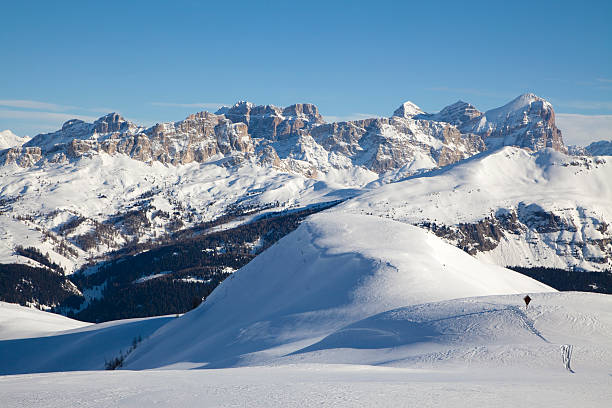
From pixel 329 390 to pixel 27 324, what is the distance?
4374 inches

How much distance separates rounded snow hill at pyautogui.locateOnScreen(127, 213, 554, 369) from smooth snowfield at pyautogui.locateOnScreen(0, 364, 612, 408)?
14.9m

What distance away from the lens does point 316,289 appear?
61906mm

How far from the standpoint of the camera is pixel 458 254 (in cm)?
7756

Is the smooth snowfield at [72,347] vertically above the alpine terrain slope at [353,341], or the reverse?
the alpine terrain slope at [353,341]

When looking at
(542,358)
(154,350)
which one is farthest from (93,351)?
(542,358)

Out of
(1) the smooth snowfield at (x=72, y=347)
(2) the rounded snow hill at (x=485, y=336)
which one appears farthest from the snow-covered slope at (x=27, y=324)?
(2) the rounded snow hill at (x=485, y=336)

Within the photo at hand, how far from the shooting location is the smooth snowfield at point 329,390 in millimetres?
18672

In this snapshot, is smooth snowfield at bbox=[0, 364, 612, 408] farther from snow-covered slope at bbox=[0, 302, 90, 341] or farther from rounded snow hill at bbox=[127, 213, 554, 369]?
snow-covered slope at bbox=[0, 302, 90, 341]

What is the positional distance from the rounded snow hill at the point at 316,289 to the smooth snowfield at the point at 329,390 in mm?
14894

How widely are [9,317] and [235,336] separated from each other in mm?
87884

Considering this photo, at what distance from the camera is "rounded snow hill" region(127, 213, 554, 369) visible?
166 ft

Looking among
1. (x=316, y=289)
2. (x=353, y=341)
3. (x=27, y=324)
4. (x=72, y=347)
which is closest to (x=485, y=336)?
(x=353, y=341)

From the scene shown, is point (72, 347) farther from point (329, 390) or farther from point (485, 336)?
point (329, 390)

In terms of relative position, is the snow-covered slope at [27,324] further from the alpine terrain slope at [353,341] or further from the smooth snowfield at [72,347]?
the alpine terrain slope at [353,341]
